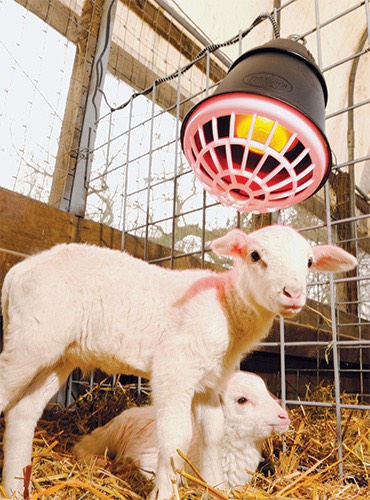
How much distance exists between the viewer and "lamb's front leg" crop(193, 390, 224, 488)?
164 cm

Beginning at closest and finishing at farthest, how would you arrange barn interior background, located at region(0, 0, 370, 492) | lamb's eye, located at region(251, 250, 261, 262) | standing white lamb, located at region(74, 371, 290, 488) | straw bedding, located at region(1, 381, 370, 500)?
1. straw bedding, located at region(1, 381, 370, 500)
2. lamb's eye, located at region(251, 250, 261, 262)
3. standing white lamb, located at region(74, 371, 290, 488)
4. barn interior background, located at region(0, 0, 370, 492)

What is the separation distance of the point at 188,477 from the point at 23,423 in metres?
0.72

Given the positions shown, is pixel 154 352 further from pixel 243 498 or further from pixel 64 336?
pixel 243 498

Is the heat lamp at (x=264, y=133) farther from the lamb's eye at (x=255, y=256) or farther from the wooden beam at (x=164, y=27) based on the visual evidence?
the wooden beam at (x=164, y=27)

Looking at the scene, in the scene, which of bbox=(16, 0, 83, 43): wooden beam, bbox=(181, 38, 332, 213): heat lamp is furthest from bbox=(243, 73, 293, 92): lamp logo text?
bbox=(16, 0, 83, 43): wooden beam

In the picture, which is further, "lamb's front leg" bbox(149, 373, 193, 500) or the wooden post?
the wooden post

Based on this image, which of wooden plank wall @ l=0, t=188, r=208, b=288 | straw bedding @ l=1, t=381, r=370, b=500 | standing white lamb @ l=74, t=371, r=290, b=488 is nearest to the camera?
straw bedding @ l=1, t=381, r=370, b=500

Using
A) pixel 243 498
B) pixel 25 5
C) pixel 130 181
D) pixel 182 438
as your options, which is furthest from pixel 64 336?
pixel 25 5

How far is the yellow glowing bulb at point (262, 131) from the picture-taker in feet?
4.40

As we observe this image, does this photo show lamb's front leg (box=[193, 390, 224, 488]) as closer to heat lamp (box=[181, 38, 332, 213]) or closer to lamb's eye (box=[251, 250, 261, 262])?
lamb's eye (box=[251, 250, 261, 262])

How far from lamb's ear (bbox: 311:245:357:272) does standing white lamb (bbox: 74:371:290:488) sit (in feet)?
2.28

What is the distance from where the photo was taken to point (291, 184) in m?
1.46

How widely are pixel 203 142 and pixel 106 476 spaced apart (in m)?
1.41

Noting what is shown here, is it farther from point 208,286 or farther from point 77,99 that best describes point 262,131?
point 77,99
